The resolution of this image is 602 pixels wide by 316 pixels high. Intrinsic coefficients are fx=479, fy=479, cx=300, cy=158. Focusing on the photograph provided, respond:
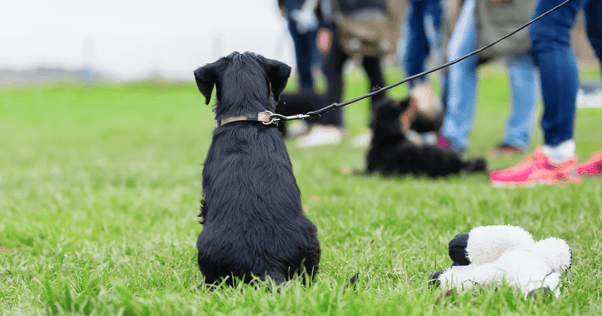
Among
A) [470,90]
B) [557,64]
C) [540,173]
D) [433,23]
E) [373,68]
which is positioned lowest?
[540,173]

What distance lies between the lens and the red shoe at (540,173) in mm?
3516

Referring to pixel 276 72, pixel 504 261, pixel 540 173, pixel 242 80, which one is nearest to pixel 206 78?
pixel 242 80

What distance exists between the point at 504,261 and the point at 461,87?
3685 mm

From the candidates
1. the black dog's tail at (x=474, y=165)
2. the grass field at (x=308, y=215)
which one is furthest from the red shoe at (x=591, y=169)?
the black dog's tail at (x=474, y=165)

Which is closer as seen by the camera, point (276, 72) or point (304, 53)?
point (276, 72)

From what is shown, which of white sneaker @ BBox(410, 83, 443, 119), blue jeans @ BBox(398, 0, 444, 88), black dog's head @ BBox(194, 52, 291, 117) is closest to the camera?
black dog's head @ BBox(194, 52, 291, 117)

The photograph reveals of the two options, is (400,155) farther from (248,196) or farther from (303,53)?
(303,53)

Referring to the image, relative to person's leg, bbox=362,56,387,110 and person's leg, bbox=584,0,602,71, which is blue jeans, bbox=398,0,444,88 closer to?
person's leg, bbox=362,56,387,110

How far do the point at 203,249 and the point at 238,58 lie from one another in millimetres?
818

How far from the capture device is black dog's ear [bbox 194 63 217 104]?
6.70 ft

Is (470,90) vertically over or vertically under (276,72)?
under

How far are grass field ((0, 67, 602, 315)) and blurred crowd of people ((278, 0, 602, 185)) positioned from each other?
10.7 inches

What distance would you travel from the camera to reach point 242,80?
198cm

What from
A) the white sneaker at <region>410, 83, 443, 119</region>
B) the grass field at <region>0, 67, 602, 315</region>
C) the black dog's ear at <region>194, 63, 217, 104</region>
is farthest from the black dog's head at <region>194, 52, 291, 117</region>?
the white sneaker at <region>410, 83, 443, 119</region>
